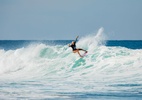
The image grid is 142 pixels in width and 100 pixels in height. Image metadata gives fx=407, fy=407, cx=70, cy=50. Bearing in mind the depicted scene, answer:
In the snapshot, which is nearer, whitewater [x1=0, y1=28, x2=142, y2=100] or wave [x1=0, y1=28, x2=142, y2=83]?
whitewater [x1=0, y1=28, x2=142, y2=100]

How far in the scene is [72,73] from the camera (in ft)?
89.7

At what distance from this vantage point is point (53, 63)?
31625 millimetres

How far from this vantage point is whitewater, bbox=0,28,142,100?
1900 centimetres

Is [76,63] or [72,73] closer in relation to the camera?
[72,73]

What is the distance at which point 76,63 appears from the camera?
99.9 ft

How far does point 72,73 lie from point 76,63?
A: 125 inches

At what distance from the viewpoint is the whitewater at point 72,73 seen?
19.0 m

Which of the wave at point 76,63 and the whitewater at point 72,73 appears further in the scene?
the wave at point 76,63

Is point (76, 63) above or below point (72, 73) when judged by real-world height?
above

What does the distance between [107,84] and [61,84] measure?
2.56m

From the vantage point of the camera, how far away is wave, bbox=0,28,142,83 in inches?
1011

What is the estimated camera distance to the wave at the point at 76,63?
25672mm

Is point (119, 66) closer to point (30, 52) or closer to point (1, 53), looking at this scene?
point (30, 52)

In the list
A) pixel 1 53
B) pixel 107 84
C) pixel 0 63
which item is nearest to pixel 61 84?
pixel 107 84
